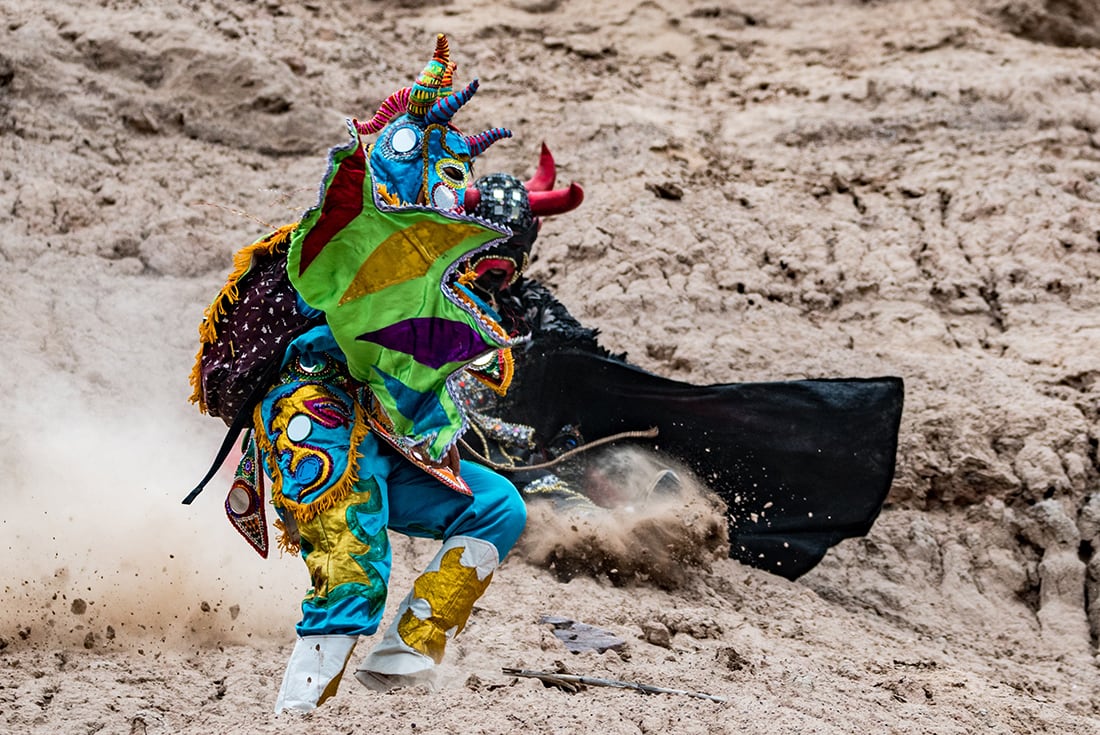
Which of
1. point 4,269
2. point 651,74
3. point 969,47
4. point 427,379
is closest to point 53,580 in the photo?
point 427,379

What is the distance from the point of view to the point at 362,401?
11.5ft

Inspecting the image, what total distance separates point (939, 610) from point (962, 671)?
2.14ft

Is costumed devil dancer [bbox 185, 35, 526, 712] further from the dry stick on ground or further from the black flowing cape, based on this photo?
the black flowing cape

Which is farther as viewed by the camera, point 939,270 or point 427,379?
point 939,270

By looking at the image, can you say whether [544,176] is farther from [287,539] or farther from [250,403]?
[287,539]

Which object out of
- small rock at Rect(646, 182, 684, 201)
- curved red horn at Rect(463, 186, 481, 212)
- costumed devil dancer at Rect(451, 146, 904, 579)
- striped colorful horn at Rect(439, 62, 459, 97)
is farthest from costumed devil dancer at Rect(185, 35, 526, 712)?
small rock at Rect(646, 182, 684, 201)

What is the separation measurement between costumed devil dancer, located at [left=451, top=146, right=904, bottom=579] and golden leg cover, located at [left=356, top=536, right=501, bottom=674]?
5.59 ft

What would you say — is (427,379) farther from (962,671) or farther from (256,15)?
(256,15)

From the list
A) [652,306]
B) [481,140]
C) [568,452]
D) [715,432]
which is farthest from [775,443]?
[481,140]

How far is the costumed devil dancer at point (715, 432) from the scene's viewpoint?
5254 mm

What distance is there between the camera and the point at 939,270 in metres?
6.65

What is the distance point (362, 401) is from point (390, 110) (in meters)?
0.98

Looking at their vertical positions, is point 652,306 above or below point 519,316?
below

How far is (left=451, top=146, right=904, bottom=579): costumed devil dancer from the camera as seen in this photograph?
5254 millimetres
